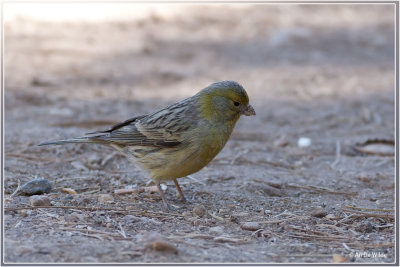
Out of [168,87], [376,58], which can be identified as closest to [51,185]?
[168,87]

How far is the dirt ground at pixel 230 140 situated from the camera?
4480 mm

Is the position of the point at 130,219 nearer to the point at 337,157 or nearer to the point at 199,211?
the point at 199,211

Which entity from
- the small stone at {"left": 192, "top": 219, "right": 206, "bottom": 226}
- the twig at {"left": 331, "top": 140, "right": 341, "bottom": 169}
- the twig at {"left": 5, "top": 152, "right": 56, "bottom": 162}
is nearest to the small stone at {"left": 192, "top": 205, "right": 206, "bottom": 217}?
the small stone at {"left": 192, "top": 219, "right": 206, "bottom": 226}

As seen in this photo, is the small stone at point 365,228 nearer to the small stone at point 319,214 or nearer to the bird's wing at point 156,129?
the small stone at point 319,214

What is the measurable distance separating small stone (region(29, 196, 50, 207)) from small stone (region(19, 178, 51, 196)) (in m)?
0.32

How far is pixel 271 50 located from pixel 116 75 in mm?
3483

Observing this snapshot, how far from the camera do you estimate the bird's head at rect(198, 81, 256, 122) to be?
5824 millimetres

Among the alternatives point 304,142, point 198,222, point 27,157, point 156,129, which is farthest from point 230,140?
point 198,222

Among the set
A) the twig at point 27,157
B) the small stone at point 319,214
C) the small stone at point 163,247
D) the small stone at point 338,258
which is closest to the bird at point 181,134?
the twig at point 27,157

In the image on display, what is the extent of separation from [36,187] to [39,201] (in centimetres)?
48

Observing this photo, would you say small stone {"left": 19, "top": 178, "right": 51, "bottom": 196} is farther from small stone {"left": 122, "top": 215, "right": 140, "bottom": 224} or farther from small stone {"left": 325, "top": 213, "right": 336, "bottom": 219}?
small stone {"left": 325, "top": 213, "right": 336, "bottom": 219}

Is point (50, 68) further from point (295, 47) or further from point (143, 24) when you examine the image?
point (295, 47)

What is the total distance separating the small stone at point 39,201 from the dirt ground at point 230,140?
8cm

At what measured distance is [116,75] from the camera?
1041cm
